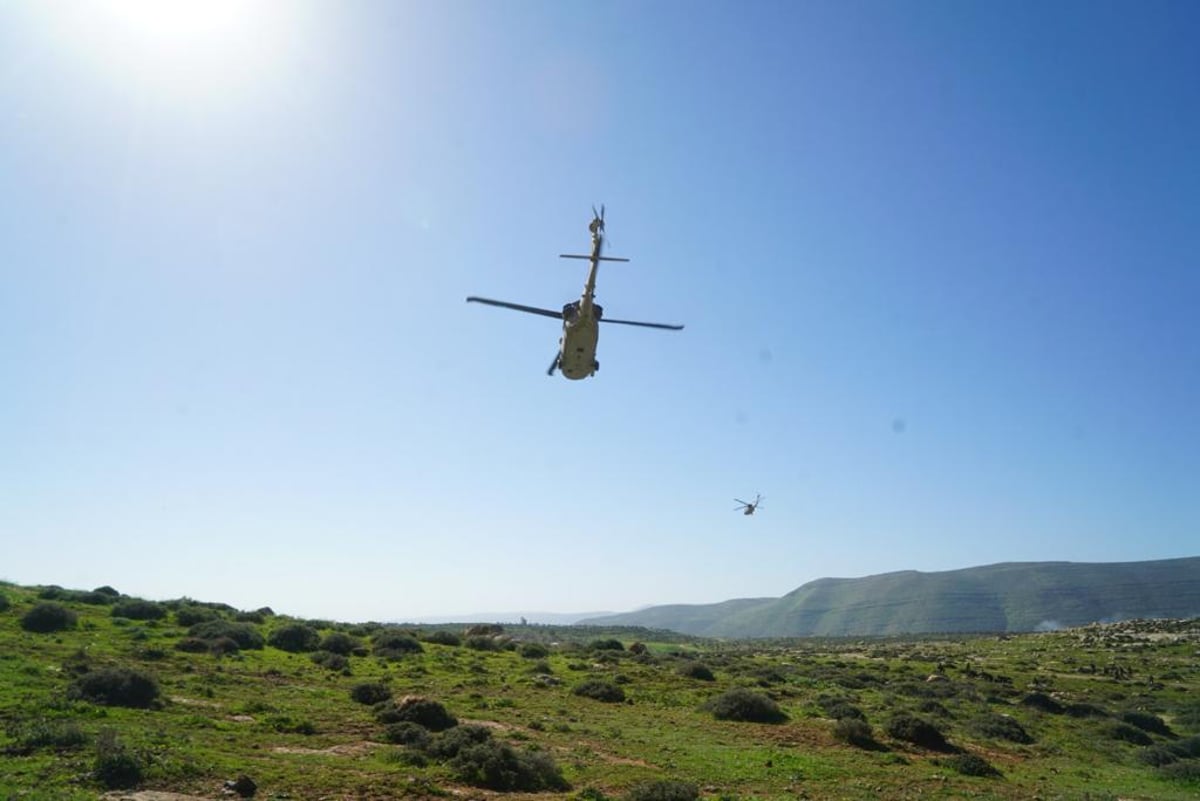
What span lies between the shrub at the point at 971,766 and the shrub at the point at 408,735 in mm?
18721

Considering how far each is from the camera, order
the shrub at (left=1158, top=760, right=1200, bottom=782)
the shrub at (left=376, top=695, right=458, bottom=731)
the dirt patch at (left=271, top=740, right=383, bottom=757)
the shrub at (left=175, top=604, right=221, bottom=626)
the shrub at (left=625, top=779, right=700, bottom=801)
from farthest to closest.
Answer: the shrub at (left=175, top=604, right=221, bottom=626), the shrub at (left=1158, top=760, right=1200, bottom=782), the shrub at (left=376, top=695, right=458, bottom=731), the dirt patch at (left=271, top=740, right=383, bottom=757), the shrub at (left=625, top=779, right=700, bottom=801)

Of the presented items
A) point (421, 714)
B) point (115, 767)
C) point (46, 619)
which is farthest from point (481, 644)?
point (115, 767)

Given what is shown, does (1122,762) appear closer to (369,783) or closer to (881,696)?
(881,696)

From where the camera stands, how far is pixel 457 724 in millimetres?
23531

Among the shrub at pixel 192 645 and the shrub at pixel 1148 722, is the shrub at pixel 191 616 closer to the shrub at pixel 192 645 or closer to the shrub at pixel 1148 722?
the shrub at pixel 192 645

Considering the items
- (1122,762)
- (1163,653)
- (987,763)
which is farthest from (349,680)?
(1163,653)

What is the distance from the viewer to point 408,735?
2122 centimetres

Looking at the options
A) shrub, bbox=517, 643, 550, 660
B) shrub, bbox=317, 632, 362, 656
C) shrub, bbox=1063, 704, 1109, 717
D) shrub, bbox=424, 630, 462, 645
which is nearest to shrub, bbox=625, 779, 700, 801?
shrub, bbox=317, 632, 362, 656

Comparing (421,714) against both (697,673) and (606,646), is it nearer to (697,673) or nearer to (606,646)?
(697,673)

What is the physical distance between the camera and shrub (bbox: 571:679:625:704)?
111 feet

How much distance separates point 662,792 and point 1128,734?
3145 centimetres

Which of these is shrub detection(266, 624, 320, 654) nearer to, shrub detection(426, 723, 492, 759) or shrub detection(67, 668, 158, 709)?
shrub detection(67, 668, 158, 709)

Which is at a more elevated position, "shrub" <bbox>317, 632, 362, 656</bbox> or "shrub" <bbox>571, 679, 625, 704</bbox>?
"shrub" <bbox>317, 632, 362, 656</bbox>

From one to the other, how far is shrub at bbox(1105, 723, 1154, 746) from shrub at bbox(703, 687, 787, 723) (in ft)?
58.9
